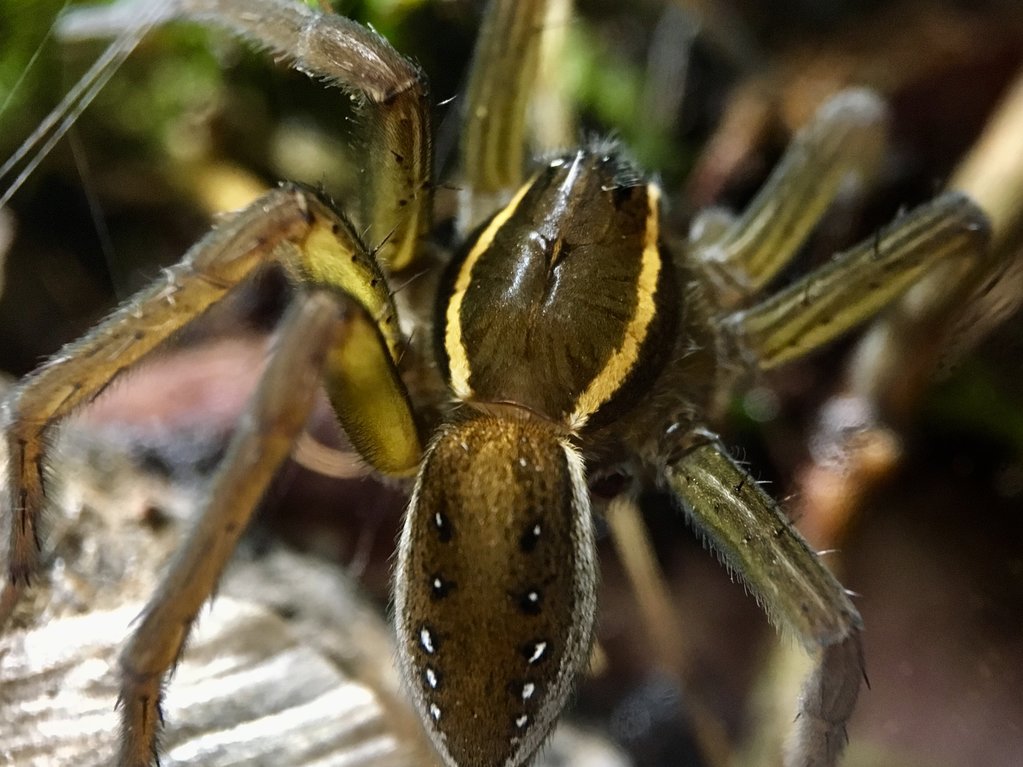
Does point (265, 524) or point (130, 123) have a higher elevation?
point (130, 123)

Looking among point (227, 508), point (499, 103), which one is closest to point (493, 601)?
point (227, 508)

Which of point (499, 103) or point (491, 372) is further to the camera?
point (499, 103)

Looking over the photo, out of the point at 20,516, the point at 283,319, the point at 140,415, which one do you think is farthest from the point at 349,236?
the point at 140,415

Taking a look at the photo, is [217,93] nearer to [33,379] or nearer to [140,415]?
[140,415]

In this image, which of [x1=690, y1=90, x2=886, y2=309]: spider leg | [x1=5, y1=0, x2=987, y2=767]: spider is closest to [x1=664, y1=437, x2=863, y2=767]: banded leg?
[x1=5, y1=0, x2=987, y2=767]: spider

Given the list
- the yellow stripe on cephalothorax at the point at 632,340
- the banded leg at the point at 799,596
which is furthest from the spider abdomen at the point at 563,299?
the banded leg at the point at 799,596

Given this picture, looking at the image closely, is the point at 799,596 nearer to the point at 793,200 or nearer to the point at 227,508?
the point at 227,508

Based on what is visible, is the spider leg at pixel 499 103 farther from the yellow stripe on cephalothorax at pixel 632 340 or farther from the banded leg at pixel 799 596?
the banded leg at pixel 799 596

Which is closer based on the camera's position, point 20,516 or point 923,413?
point 20,516
